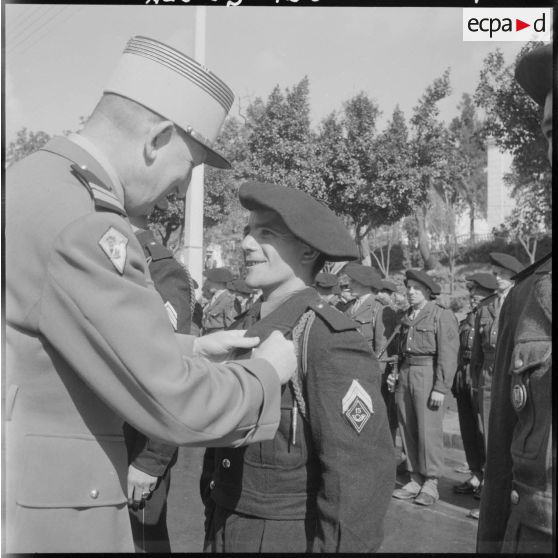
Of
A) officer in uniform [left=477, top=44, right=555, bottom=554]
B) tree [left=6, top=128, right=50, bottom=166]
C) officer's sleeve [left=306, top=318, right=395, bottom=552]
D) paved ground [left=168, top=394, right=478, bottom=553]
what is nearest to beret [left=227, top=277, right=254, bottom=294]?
paved ground [left=168, top=394, right=478, bottom=553]

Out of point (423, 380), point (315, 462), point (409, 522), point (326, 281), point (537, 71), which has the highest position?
point (537, 71)

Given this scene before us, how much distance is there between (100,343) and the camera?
1428mm

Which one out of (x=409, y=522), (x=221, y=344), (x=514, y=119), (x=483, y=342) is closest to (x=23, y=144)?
(x=221, y=344)

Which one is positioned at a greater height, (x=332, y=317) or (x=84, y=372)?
(x=332, y=317)

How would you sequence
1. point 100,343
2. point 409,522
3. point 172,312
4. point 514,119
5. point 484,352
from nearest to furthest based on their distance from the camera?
point 100,343, point 172,312, point 514,119, point 409,522, point 484,352

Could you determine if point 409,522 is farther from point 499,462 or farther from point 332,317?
point 499,462

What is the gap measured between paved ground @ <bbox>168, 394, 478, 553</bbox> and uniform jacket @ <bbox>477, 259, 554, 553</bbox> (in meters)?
2.83

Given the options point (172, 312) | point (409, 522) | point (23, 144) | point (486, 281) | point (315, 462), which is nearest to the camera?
point (315, 462)

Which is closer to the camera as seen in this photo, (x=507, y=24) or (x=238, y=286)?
(x=507, y=24)

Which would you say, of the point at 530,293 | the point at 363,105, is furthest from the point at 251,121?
the point at 530,293

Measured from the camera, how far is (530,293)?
1.87m

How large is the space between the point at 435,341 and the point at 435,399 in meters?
0.55

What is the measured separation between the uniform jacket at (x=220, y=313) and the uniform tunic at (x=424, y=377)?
221 inches

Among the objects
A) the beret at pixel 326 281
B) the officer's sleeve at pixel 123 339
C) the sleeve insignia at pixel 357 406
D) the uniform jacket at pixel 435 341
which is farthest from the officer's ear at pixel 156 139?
the beret at pixel 326 281
